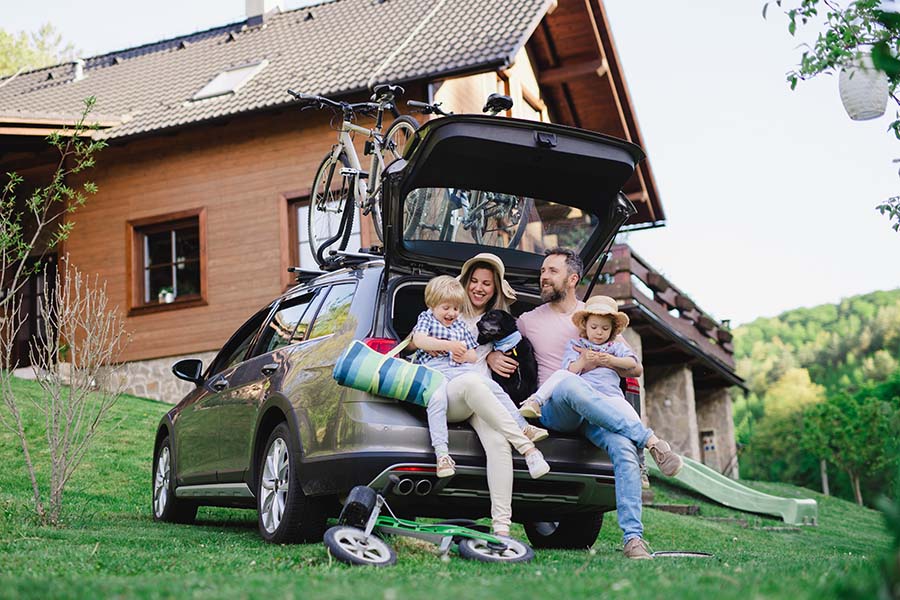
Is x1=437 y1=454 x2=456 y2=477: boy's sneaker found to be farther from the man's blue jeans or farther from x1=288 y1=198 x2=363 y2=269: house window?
x1=288 y1=198 x2=363 y2=269: house window

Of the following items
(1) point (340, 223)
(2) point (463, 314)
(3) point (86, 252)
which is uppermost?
(3) point (86, 252)

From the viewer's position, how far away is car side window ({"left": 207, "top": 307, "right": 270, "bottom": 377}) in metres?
7.39

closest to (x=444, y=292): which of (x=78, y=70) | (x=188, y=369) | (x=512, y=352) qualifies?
(x=512, y=352)

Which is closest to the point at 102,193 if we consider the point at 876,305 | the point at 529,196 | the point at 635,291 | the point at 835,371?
the point at 635,291

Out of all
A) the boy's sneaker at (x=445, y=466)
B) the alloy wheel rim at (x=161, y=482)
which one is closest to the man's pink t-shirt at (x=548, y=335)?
the boy's sneaker at (x=445, y=466)

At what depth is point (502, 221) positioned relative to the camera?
22.3 ft

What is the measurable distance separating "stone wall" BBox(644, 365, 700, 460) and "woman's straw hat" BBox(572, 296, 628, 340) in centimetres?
1391

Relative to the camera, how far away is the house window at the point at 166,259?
18.1 meters

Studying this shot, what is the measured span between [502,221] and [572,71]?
48.2 ft

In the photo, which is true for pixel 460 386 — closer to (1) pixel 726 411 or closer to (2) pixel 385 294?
(2) pixel 385 294

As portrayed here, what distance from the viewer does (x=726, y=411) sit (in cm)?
2539

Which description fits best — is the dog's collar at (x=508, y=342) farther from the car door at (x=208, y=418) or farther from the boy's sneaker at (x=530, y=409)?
the car door at (x=208, y=418)

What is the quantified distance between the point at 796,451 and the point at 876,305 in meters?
28.0

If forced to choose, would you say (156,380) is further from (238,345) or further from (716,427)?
(716,427)
